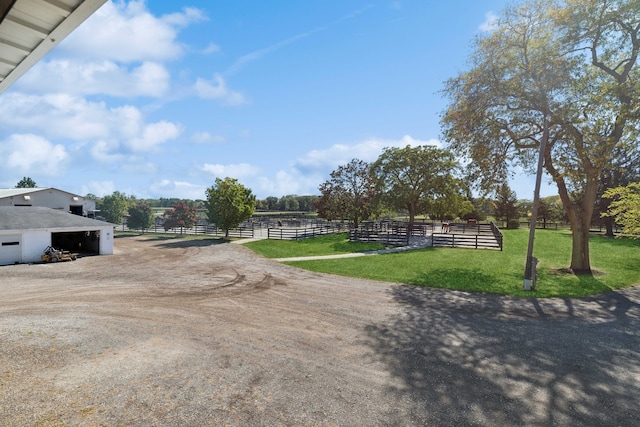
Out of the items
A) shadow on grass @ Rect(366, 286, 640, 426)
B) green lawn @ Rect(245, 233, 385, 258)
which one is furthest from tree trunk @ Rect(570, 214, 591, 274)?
green lawn @ Rect(245, 233, 385, 258)

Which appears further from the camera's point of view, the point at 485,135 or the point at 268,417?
the point at 485,135

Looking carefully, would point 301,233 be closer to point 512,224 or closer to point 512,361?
point 512,361

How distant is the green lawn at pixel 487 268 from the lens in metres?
15.7

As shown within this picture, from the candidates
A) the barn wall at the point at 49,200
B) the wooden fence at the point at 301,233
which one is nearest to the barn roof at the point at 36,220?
the barn wall at the point at 49,200

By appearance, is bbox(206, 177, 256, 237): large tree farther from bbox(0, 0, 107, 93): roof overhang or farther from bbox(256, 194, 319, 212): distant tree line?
bbox(256, 194, 319, 212): distant tree line

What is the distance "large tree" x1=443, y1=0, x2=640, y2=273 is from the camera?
16.0m

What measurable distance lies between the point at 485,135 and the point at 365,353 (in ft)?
50.6

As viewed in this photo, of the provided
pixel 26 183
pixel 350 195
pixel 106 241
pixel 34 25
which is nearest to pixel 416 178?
pixel 350 195

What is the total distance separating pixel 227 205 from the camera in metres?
37.9

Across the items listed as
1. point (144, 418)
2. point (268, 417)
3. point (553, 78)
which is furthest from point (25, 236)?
point (553, 78)

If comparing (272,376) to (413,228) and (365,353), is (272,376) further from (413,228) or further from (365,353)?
(413,228)

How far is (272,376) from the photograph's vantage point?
24.4ft

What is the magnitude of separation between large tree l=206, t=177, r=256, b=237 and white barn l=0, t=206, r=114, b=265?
1155cm

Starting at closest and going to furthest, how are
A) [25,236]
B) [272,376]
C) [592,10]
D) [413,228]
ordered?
[272,376] → [592,10] → [25,236] → [413,228]
